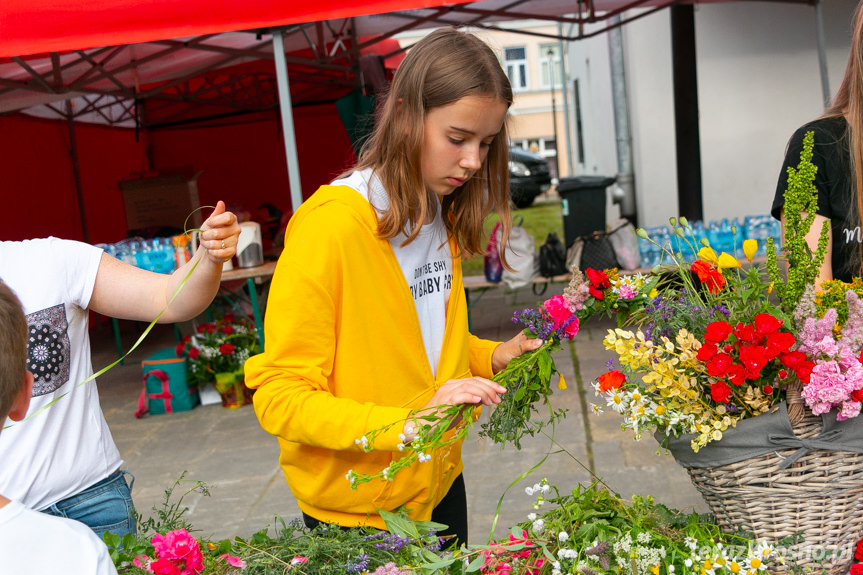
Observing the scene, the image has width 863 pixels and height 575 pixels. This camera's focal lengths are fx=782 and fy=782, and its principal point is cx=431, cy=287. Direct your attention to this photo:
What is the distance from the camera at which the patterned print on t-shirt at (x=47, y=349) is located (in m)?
1.61

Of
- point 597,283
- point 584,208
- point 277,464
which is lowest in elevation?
point 277,464

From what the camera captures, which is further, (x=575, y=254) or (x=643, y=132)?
(x=643, y=132)

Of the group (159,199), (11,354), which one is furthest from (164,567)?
(159,199)

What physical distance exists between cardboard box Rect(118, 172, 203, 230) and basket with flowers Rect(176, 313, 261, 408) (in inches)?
96.0

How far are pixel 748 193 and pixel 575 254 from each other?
2.88 metres

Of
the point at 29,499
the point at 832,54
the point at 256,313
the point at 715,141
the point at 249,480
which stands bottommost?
the point at 249,480

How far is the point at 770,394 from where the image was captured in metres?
1.39

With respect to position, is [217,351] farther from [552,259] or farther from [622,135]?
[622,135]

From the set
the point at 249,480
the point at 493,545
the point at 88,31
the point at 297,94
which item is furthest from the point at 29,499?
the point at 297,94

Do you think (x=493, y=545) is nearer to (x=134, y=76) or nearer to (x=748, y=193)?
(x=134, y=76)

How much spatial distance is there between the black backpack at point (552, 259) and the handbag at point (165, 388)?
3120 millimetres

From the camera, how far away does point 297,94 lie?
9.95 metres

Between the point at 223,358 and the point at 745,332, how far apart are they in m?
4.86

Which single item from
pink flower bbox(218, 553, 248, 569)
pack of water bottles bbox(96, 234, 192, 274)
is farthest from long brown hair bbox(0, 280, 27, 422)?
pack of water bottles bbox(96, 234, 192, 274)
